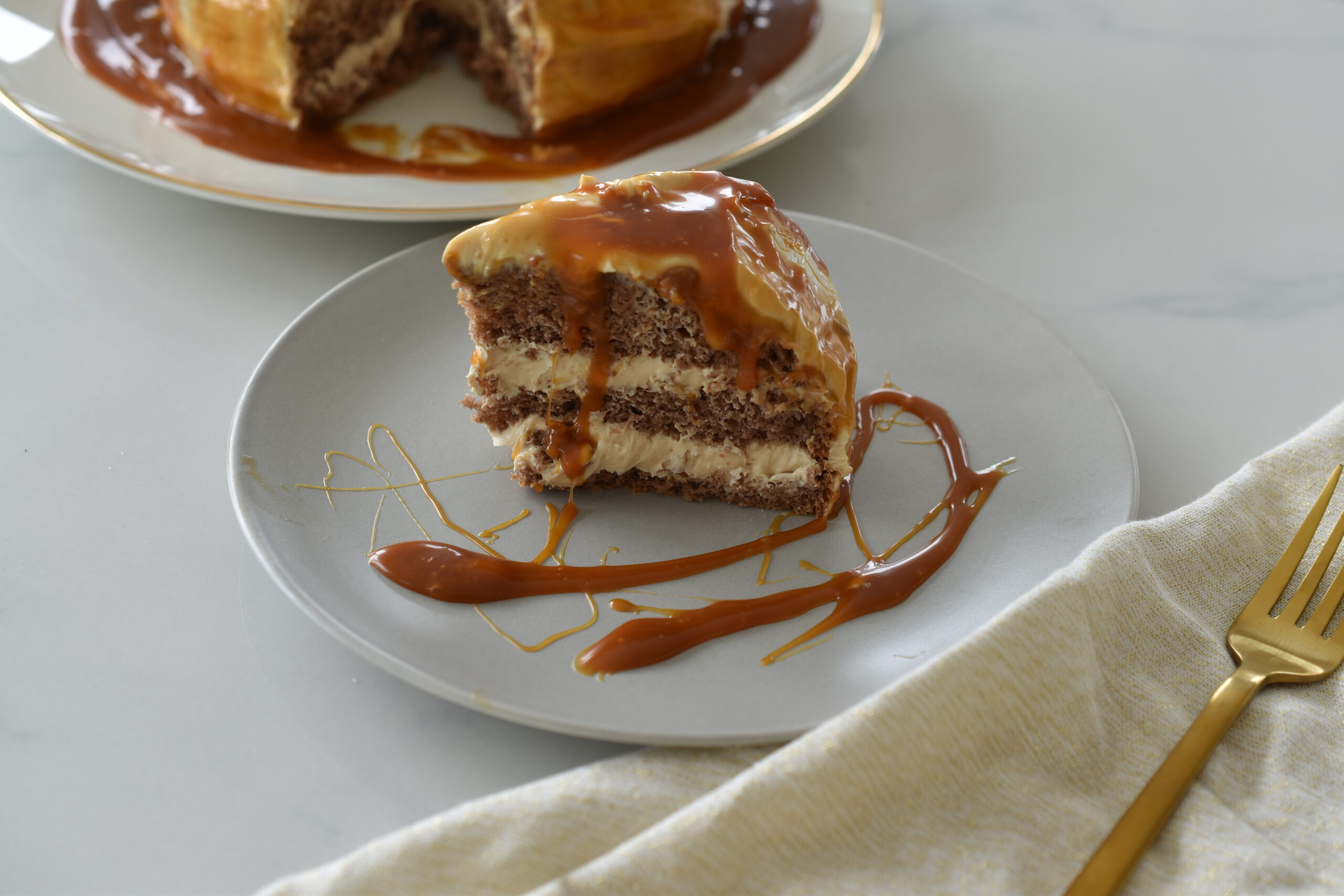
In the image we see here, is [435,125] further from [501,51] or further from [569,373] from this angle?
[569,373]

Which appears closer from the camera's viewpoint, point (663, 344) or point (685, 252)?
point (685, 252)

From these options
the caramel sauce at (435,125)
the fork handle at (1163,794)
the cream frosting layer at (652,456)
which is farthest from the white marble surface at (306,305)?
the fork handle at (1163,794)

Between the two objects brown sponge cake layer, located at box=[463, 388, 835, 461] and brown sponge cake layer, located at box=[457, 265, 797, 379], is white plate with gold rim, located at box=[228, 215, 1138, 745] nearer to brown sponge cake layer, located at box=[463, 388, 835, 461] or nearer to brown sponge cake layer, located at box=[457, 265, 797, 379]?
brown sponge cake layer, located at box=[463, 388, 835, 461]

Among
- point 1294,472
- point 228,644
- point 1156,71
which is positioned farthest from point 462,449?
point 1156,71

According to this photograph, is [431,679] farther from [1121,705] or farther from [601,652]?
[1121,705]

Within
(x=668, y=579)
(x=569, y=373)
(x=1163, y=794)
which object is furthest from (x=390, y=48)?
(x=1163, y=794)

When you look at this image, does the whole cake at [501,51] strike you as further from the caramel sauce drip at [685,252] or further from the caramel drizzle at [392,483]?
the caramel drizzle at [392,483]
